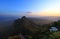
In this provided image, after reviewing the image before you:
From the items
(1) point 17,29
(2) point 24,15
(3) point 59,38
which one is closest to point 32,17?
(2) point 24,15

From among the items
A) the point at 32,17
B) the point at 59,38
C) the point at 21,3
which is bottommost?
the point at 59,38

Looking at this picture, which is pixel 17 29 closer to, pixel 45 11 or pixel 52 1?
pixel 45 11

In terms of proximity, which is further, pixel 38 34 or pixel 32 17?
pixel 32 17

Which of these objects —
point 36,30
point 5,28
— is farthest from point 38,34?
point 5,28

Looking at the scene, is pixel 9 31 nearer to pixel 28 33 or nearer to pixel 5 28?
pixel 5 28

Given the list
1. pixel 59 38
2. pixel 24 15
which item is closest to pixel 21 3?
pixel 24 15

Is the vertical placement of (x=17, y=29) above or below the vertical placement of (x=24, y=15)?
below

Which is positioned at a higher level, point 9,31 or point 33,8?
point 33,8

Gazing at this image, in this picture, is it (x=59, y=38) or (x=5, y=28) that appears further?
(x=5, y=28)
